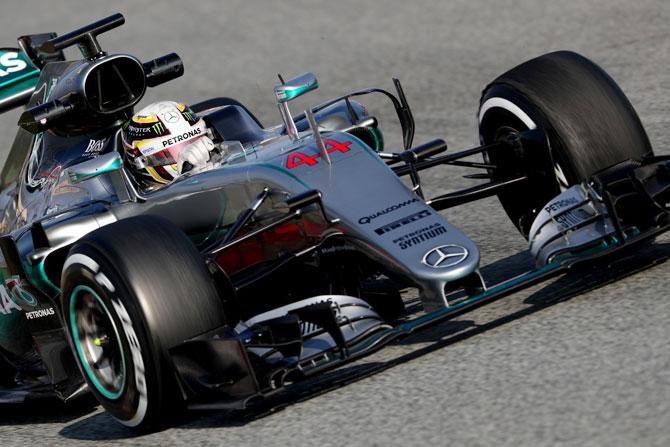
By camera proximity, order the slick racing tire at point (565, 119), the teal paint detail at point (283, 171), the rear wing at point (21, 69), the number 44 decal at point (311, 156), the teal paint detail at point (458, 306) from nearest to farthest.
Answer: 1. the teal paint detail at point (458, 306)
2. the teal paint detail at point (283, 171)
3. the number 44 decal at point (311, 156)
4. the slick racing tire at point (565, 119)
5. the rear wing at point (21, 69)

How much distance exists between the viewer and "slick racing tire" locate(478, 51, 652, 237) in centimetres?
636

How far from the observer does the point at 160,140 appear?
683 centimetres

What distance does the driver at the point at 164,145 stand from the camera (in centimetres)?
683

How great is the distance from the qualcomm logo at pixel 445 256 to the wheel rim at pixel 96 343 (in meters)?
1.39

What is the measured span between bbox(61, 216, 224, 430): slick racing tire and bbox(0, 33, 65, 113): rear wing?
282 centimetres

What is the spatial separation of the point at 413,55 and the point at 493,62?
3.75ft

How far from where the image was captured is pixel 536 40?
13.7 meters

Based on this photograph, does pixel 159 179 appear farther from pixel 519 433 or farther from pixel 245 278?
pixel 519 433

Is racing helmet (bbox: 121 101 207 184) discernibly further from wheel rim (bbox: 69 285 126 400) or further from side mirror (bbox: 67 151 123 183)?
wheel rim (bbox: 69 285 126 400)

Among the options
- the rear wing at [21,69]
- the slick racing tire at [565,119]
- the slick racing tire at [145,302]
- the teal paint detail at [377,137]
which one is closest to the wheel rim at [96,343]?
the slick racing tire at [145,302]

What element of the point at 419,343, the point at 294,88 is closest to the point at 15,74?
the point at 294,88

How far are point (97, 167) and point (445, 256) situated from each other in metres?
1.87

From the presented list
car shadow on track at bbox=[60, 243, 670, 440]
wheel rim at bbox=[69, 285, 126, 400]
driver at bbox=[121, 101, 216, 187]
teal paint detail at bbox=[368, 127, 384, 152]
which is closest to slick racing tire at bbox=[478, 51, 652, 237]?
car shadow on track at bbox=[60, 243, 670, 440]

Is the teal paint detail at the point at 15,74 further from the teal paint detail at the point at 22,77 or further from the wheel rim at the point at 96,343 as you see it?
the wheel rim at the point at 96,343
